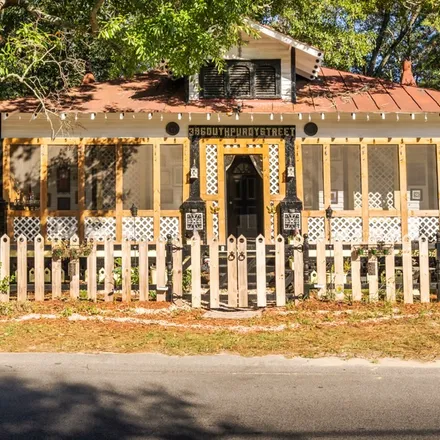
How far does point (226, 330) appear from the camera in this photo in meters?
8.21

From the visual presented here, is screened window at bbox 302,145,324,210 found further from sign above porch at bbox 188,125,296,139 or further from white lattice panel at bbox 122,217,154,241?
white lattice panel at bbox 122,217,154,241

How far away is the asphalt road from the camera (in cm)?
437

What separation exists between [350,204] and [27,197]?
8.53 metres

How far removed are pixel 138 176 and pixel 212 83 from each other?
336 centimetres

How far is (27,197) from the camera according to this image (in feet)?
48.3

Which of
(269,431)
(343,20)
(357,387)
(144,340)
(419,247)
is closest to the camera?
(269,431)

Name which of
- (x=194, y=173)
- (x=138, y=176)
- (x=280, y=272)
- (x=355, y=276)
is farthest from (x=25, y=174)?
(x=355, y=276)

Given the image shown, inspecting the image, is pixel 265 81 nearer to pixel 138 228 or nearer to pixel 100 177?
pixel 100 177

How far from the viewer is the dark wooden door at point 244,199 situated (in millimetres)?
16141

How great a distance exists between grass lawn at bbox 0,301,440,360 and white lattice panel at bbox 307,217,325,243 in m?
4.95

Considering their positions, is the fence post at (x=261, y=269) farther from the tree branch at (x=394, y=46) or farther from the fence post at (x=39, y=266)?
the tree branch at (x=394, y=46)

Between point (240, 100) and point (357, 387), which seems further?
point (240, 100)

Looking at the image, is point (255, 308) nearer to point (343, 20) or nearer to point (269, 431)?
point (269, 431)

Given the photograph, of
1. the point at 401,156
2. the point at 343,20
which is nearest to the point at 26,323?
the point at 401,156
